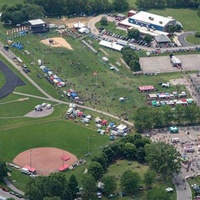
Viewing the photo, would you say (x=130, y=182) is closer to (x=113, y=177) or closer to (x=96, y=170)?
(x=113, y=177)

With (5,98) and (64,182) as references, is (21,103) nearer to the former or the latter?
(5,98)

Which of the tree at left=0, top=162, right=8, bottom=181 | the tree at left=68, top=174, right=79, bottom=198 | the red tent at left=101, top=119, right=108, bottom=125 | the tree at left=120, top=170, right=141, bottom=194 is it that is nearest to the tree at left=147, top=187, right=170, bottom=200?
the tree at left=120, top=170, right=141, bottom=194

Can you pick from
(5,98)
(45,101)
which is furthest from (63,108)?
(5,98)

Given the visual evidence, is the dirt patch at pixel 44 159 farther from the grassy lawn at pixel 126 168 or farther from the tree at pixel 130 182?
the tree at pixel 130 182

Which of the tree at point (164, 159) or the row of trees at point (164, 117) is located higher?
the tree at point (164, 159)

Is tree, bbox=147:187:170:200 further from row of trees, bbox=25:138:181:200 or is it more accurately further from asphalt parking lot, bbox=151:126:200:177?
asphalt parking lot, bbox=151:126:200:177

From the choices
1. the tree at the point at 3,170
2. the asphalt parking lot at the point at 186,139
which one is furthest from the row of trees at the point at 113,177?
the tree at the point at 3,170
